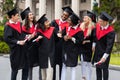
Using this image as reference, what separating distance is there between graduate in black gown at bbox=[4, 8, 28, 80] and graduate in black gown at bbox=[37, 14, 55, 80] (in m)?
0.49

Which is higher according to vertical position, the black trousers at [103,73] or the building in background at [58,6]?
the black trousers at [103,73]

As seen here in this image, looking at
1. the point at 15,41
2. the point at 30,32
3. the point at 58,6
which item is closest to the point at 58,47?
the point at 30,32

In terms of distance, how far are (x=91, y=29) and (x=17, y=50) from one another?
2.03 m

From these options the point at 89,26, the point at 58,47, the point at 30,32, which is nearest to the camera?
the point at 30,32

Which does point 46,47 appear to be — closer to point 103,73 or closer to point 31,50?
point 31,50

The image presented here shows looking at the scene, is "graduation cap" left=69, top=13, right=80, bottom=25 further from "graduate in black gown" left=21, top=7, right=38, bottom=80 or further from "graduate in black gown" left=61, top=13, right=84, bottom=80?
"graduate in black gown" left=21, top=7, right=38, bottom=80

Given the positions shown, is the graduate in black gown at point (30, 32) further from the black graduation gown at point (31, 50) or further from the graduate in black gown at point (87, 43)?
the graduate in black gown at point (87, 43)

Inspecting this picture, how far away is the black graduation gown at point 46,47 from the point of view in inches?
403

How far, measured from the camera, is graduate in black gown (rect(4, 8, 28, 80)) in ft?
31.8

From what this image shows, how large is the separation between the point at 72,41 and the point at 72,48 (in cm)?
19

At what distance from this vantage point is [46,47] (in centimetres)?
1025

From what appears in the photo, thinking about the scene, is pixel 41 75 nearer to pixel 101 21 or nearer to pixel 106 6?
pixel 101 21

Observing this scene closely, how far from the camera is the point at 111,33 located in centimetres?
965

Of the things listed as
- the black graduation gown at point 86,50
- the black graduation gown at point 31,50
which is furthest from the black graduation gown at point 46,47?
the black graduation gown at point 86,50
